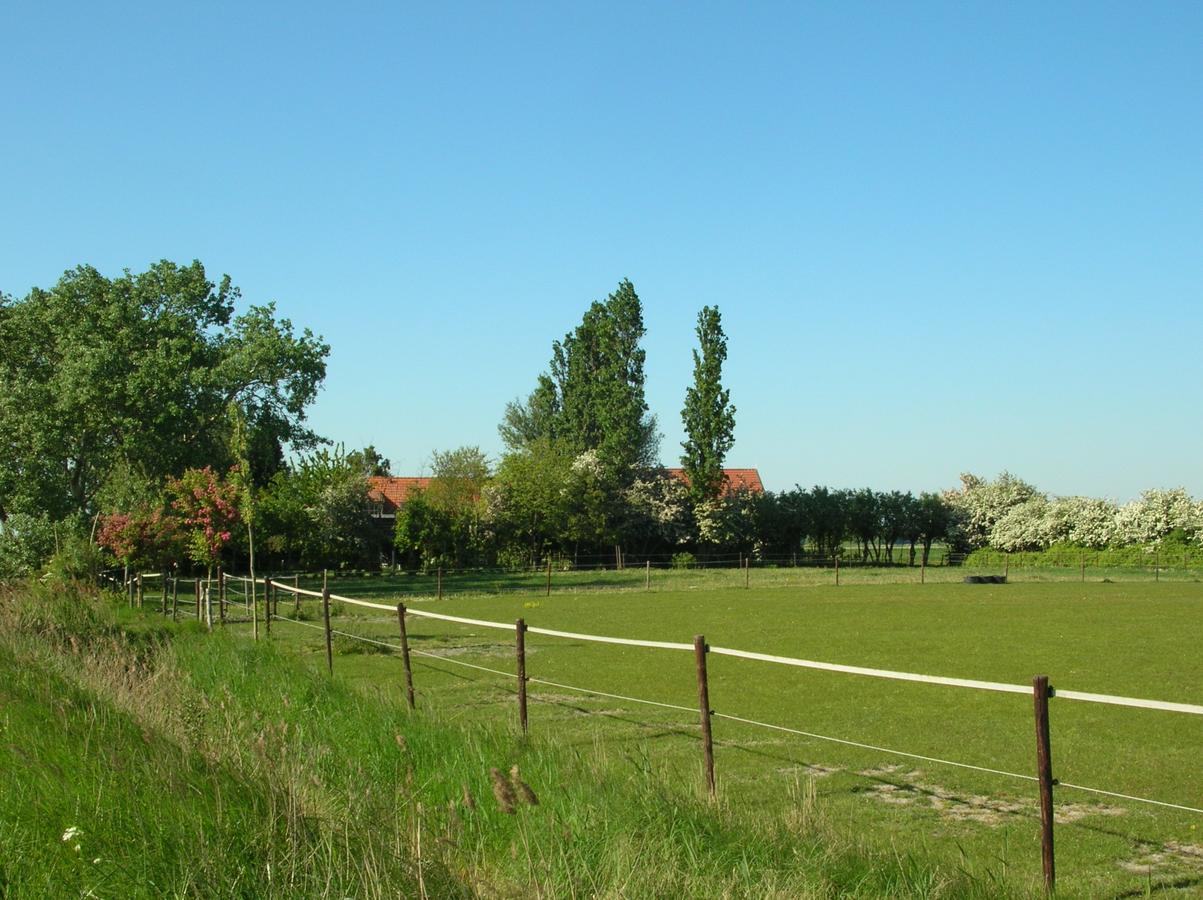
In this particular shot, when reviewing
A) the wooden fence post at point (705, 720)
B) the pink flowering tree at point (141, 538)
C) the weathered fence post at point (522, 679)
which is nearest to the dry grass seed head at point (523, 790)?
the wooden fence post at point (705, 720)

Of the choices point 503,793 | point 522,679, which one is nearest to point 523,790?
point 503,793

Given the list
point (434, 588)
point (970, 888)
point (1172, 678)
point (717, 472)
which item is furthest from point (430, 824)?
point (717, 472)

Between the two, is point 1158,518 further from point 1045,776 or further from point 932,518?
point 1045,776

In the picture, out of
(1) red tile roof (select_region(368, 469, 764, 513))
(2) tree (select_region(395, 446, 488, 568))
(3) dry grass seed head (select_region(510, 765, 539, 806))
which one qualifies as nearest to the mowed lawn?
(3) dry grass seed head (select_region(510, 765, 539, 806))

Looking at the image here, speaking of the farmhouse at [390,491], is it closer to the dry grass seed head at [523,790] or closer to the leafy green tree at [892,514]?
the leafy green tree at [892,514]

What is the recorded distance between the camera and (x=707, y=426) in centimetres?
6494

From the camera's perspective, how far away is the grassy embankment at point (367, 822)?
445 centimetres

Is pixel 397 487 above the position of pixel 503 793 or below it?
above

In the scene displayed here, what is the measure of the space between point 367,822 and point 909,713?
344 inches

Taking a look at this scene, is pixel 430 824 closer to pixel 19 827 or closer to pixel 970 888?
A: pixel 19 827

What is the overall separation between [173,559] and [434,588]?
13807 millimetres

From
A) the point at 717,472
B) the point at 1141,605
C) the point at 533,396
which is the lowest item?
the point at 1141,605

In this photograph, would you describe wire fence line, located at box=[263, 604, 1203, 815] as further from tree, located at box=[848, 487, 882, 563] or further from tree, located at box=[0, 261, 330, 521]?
tree, located at box=[848, 487, 882, 563]

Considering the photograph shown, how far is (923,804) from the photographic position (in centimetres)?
811
